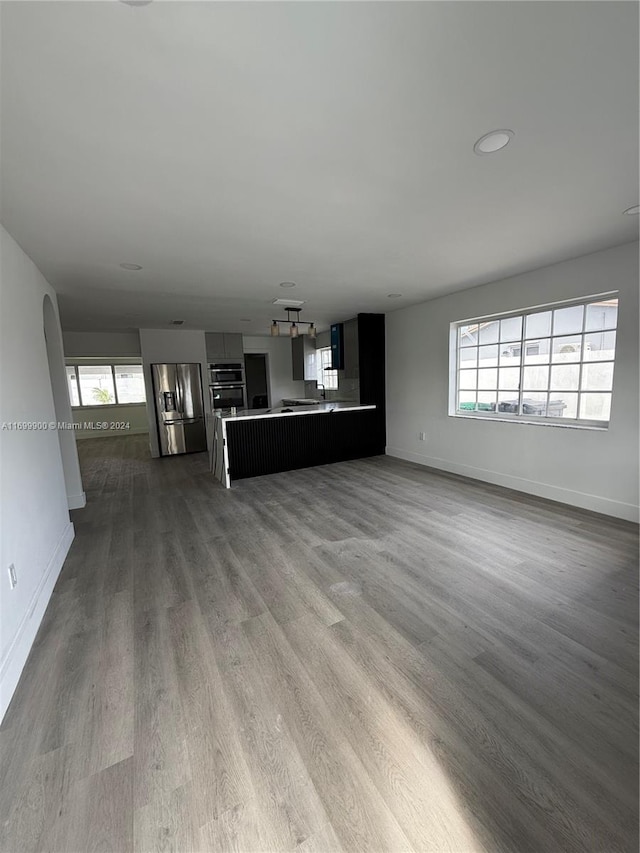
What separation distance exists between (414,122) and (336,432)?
4.69 metres

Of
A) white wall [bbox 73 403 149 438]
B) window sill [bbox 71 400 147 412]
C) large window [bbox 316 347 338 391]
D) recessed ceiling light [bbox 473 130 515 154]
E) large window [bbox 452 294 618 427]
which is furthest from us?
white wall [bbox 73 403 149 438]

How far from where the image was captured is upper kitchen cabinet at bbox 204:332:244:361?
7.35 m

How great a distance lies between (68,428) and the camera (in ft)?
13.5

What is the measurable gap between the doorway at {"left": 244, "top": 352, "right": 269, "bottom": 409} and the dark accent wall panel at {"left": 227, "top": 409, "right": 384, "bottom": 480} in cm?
349

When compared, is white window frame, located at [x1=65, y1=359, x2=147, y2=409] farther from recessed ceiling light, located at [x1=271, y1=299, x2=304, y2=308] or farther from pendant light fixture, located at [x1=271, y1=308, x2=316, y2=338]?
recessed ceiling light, located at [x1=271, y1=299, x2=304, y2=308]

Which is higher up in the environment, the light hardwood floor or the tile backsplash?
the tile backsplash

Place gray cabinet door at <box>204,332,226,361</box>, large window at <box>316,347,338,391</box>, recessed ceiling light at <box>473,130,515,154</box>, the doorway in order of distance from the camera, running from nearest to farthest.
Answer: recessed ceiling light at <box>473,130,515,154</box>
gray cabinet door at <box>204,332,226,361</box>
large window at <box>316,347,338,391</box>
the doorway

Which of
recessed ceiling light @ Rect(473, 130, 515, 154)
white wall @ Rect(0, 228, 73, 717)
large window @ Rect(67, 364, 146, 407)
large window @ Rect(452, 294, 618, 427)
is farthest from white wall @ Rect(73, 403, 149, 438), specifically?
recessed ceiling light @ Rect(473, 130, 515, 154)

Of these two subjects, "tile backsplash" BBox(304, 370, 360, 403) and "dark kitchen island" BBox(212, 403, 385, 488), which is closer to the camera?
"dark kitchen island" BBox(212, 403, 385, 488)

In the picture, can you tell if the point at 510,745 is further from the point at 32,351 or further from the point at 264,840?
the point at 32,351

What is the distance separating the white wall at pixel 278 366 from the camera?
867 centimetres

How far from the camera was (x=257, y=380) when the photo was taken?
9320 millimetres

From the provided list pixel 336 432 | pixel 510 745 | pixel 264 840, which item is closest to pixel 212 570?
pixel 264 840

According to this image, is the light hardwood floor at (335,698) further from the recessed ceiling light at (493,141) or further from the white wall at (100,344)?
the white wall at (100,344)
